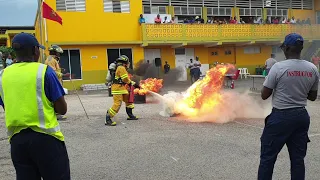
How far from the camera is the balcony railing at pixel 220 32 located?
23.7m

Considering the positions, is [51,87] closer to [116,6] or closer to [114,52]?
[114,52]

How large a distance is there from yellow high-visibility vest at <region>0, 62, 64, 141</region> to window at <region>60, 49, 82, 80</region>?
64.5ft

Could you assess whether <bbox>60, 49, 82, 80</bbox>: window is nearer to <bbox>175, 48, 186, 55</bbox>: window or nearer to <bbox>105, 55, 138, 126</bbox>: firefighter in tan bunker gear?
<bbox>175, 48, 186, 55</bbox>: window

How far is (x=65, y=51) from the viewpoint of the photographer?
Result: 71.4 ft

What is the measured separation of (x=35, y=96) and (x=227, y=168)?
128 inches

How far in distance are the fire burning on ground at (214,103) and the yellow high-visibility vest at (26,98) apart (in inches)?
256

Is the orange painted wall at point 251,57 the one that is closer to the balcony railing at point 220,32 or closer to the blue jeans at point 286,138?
the balcony railing at point 220,32

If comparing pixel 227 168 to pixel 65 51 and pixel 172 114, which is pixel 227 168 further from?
pixel 65 51

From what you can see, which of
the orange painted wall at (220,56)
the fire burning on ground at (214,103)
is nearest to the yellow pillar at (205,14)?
the orange painted wall at (220,56)

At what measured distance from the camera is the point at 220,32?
25.5m

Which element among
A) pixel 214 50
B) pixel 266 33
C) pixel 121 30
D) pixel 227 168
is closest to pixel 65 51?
pixel 121 30

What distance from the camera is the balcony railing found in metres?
23.7

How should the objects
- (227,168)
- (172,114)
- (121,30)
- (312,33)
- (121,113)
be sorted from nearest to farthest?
(227,168)
(172,114)
(121,113)
(121,30)
(312,33)

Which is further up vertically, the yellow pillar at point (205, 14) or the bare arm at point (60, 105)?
the yellow pillar at point (205, 14)
